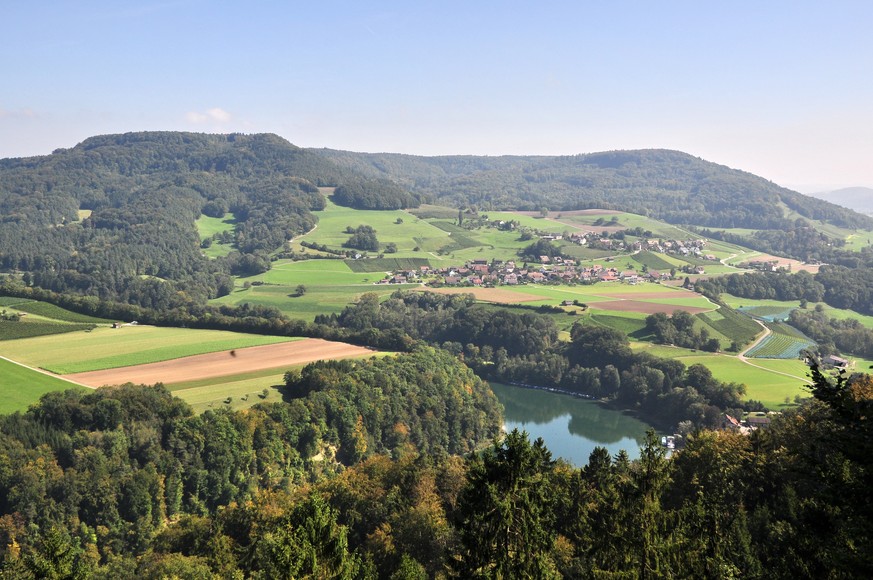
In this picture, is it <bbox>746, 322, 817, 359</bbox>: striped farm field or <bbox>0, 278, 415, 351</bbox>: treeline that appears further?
<bbox>746, 322, 817, 359</bbox>: striped farm field

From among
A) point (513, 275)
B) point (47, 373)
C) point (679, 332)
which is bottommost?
point (47, 373)

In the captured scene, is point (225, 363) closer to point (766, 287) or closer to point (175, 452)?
point (175, 452)

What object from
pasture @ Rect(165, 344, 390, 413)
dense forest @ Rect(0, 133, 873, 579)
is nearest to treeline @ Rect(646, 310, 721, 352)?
dense forest @ Rect(0, 133, 873, 579)

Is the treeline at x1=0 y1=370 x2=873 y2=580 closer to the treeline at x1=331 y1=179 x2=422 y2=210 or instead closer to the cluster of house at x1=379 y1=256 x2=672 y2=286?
the cluster of house at x1=379 y1=256 x2=672 y2=286

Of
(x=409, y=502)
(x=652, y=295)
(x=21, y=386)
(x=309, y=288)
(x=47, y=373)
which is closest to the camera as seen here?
(x=409, y=502)

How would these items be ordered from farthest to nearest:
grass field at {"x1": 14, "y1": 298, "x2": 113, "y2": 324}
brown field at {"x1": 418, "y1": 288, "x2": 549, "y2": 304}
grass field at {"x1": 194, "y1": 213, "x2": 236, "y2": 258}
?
grass field at {"x1": 194, "y1": 213, "x2": 236, "y2": 258}, brown field at {"x1": 418, "y1": 288, "x2": 549, "y2": 304}, grass field at {"x1": 14, "y1": 298, "x2": 113, "y2": 324}

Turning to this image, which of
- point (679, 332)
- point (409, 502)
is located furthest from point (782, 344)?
point (409, 502)

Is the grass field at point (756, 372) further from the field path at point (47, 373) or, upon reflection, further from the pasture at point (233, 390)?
the field path at point (47, 373)
